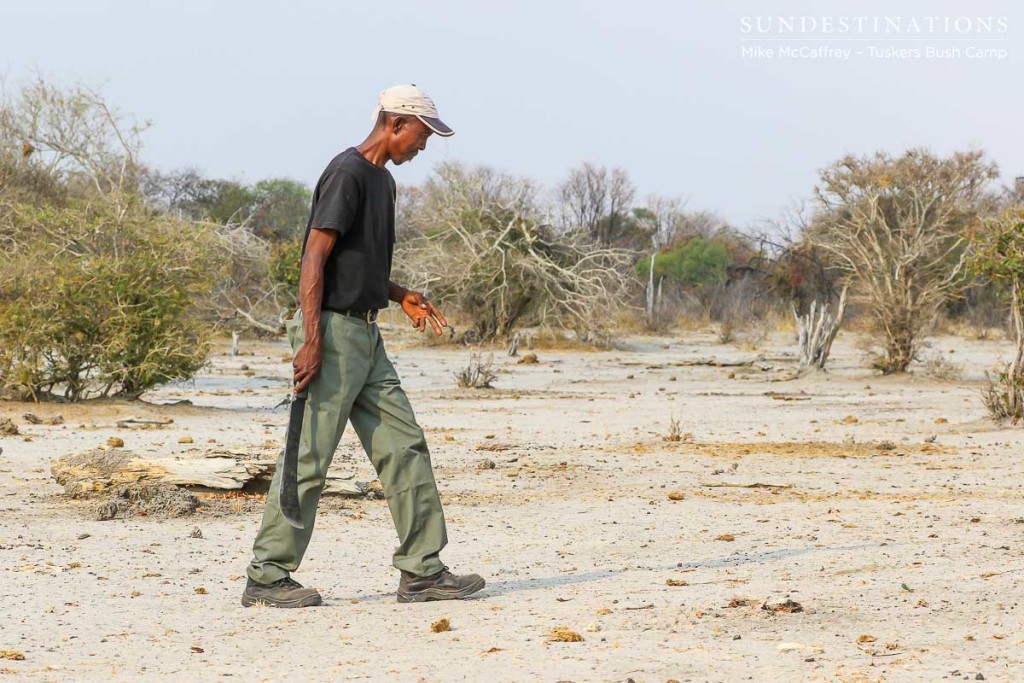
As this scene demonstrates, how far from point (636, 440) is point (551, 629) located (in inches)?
288

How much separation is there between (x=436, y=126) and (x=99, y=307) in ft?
31.2

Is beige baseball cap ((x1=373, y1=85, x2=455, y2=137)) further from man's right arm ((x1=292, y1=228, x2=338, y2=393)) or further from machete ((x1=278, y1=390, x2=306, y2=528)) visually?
machete ((x1=278, y1=390, x2=306, y2=528))

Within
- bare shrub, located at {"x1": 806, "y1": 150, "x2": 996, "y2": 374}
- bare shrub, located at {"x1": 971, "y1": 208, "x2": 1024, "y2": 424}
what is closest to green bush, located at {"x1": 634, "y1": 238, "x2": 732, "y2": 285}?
bare shrub, located at {"x1": 806, "y1": 150, "x2": 996, "y2": 374}

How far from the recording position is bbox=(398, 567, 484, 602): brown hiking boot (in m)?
5.50

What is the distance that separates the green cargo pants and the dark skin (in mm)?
84

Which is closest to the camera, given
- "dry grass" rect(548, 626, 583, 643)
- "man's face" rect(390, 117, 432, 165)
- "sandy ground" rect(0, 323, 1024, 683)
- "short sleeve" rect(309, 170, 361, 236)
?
"sandy ground" rect(0, 323, 1024, 683)

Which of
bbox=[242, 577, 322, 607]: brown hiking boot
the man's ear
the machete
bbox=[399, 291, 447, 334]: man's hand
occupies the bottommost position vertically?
bbox=[242, 577, 322, 607]: brown hiking boot

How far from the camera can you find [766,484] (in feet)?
30.3

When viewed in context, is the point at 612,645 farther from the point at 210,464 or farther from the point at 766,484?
the point at 766,484

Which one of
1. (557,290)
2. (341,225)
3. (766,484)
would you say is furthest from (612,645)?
(557,290)

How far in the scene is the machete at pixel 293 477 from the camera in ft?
17.2

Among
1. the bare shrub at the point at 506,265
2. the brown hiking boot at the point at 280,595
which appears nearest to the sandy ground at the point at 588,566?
the brown hiking boot at the point at 280,595

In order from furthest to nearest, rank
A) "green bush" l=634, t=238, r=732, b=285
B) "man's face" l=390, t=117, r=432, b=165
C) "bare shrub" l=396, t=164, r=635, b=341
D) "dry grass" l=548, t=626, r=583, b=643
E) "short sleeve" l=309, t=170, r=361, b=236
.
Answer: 1. "green bush" l=634, t=238, r=732, b=285
2. "bare shrub" l=396, t=164, r=635, b=341
3. "man's face" l=390, t=117, r=432, b=165
4. "short sleeve" l=309, t=170, r=361, b=236
5. "dry grass" l=548, t=626, r=583, b=643

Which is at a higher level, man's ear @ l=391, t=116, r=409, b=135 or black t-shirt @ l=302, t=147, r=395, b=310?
man's ear @ l=391, t=116, r=409, b=135
